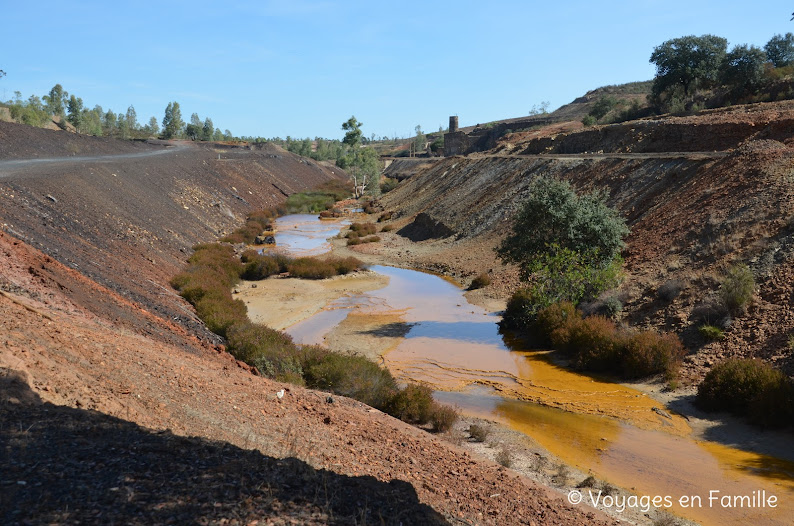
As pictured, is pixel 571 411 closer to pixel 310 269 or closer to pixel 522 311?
pixel 522 311

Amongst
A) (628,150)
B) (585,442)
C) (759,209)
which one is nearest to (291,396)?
(585,442)

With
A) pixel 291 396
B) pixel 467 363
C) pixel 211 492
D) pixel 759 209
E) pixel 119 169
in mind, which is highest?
pixel 119 169

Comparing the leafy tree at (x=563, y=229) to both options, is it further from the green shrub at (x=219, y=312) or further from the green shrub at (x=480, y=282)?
the green shrub at (x=219, y=312)

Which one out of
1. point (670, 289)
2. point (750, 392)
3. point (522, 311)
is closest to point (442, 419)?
point (750, 392)

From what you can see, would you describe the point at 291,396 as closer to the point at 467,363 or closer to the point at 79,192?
the point at 467,363

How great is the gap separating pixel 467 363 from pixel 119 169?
94.3 ft

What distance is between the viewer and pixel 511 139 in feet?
270

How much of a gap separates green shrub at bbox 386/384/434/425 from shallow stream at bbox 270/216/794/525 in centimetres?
233

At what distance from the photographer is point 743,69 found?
51031mm

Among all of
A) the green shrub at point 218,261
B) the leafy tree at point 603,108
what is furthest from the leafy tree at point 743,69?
the green shrub at point 218,261

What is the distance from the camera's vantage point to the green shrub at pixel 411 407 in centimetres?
1312

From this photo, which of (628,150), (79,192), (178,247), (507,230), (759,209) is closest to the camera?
(759,209)

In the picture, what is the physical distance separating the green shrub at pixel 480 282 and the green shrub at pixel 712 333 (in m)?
13.0

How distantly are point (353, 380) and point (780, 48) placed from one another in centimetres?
7175
